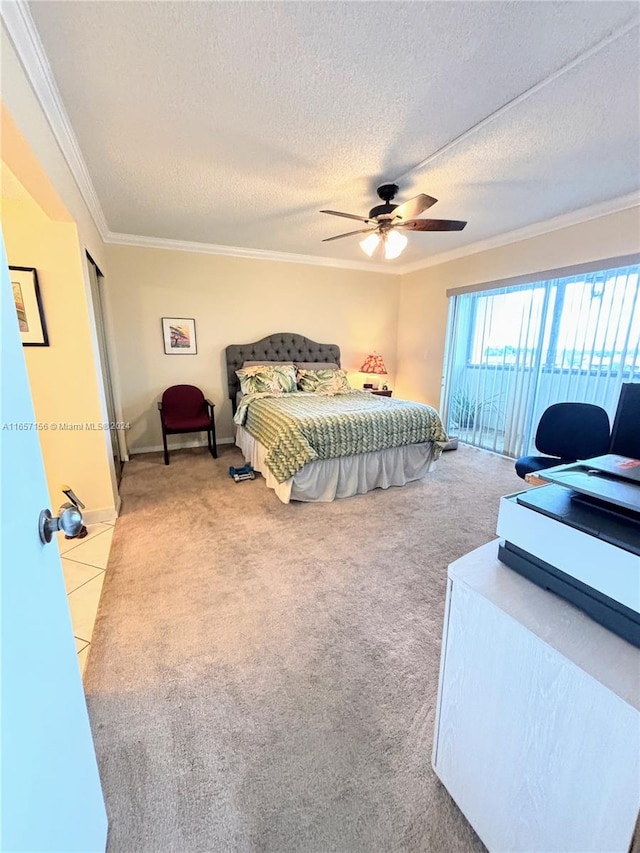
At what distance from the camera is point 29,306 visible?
7.32 feet

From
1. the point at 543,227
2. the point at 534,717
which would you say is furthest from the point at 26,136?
the point at 543,227

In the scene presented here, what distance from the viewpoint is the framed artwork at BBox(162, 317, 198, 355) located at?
13.6 ft

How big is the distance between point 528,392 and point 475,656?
3.65 m

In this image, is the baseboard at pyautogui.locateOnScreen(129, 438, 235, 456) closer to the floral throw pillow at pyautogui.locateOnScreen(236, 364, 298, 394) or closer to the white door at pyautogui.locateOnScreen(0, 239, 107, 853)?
the floral throw pillow at pyautogui.locateOnScreen(236, 364, 298, 394)

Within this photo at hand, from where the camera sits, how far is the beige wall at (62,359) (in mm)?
2156

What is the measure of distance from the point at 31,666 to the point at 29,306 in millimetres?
2399

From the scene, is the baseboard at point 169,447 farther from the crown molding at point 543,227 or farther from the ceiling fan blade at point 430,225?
the crown molding at point 543,227

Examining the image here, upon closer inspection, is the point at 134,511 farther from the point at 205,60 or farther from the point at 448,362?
the point at 448,362

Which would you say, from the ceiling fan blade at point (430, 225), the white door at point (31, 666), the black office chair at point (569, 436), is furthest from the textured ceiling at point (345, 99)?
the black office chair at point (569, 436)

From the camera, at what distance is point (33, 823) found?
569mm

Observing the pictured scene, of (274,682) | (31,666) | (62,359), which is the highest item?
(62,359)

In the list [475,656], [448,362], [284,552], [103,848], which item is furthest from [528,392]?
[103,848]

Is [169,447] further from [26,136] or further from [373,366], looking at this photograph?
[26,136]

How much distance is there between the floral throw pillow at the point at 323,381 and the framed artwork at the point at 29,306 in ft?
8.68
